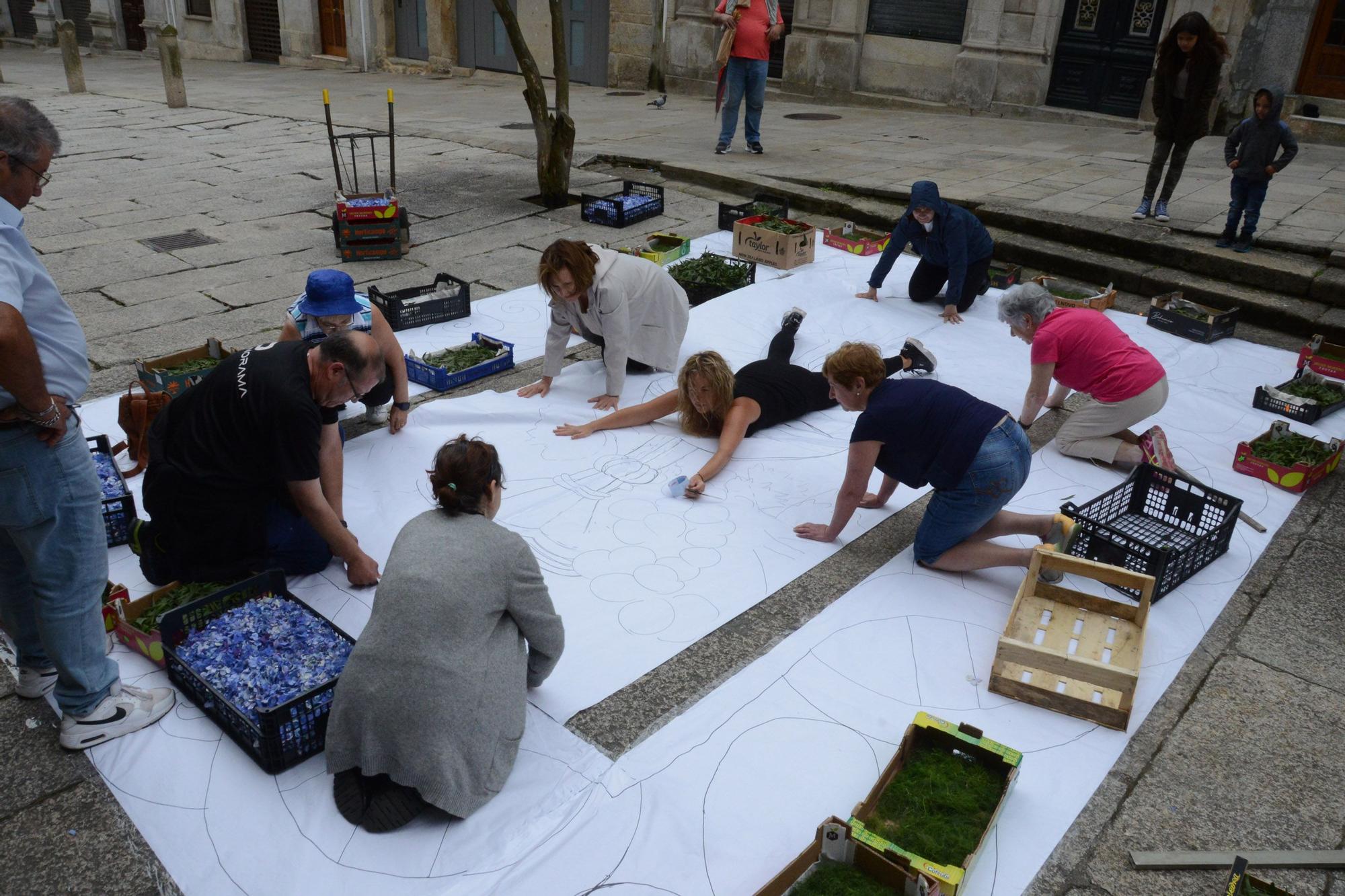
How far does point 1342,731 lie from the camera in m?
3.09

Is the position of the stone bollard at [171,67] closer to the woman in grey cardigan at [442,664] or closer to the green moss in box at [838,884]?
the woman in grey cardigan at [442,664]

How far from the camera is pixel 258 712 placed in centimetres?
271

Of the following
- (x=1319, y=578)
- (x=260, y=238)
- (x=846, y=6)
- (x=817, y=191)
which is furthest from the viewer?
(x=846, y=6)

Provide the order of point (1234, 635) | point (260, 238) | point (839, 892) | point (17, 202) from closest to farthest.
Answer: point (839, 892), point (17, 202), point (1234, 635), point (260, 238)

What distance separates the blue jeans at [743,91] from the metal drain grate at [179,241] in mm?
5235

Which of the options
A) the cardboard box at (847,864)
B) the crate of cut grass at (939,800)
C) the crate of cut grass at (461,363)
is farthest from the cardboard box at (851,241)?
the cardboard box at (847,864)

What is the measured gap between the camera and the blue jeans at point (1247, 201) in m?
6.89

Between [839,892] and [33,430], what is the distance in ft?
7.51

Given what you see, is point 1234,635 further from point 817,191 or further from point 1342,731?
point 817,191

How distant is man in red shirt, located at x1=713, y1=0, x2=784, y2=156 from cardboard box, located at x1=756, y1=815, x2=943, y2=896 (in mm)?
9046

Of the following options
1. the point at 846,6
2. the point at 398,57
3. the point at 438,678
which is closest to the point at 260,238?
the point at 438,678

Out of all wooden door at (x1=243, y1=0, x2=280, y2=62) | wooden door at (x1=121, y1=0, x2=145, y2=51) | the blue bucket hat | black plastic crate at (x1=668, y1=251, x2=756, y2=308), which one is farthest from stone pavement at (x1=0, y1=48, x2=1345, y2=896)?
wooden door at (x1=121, y1=0, x2=145, y2=51)

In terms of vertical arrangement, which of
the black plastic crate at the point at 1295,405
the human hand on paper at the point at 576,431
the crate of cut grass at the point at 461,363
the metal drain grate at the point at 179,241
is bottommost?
the human hand on paper at the point at 576,431

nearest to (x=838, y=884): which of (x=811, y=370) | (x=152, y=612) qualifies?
(x=152, y=612)
